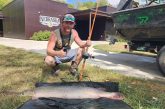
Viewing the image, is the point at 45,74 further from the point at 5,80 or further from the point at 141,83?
the point at 141,83

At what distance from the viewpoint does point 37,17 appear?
25812mm

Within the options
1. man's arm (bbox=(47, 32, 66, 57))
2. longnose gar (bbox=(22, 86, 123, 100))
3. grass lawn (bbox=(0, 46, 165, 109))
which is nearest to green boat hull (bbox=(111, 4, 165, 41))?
grass lawn (bbox=(0, 46, 165, 109))

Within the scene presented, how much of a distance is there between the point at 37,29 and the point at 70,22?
70.4ft

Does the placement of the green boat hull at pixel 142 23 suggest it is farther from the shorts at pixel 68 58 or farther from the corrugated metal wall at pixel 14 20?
the corrugated metal wall at pixel 14 20

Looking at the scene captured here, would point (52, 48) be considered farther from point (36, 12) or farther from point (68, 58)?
point (36, 12)

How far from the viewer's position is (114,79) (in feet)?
19.1

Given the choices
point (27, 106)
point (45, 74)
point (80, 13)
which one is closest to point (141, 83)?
point (45, 74)

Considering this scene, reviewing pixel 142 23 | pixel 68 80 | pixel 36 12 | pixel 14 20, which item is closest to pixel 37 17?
pixel 36 12

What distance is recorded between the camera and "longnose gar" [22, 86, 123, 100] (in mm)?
3215

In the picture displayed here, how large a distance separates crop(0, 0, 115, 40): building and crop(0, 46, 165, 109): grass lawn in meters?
17.3

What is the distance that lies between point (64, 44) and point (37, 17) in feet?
68.9

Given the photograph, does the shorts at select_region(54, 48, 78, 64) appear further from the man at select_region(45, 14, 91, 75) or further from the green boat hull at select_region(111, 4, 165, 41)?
the green boat hull at select_region(111, 4, 165, 41)

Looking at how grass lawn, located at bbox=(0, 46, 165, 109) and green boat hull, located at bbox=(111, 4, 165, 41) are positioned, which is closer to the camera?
grass lawn, located at bbox=(0, 46, 165, 109)

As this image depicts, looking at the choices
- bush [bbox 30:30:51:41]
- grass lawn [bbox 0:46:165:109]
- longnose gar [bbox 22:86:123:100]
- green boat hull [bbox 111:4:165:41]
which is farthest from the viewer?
bush [bbox 30:30:51:41]
